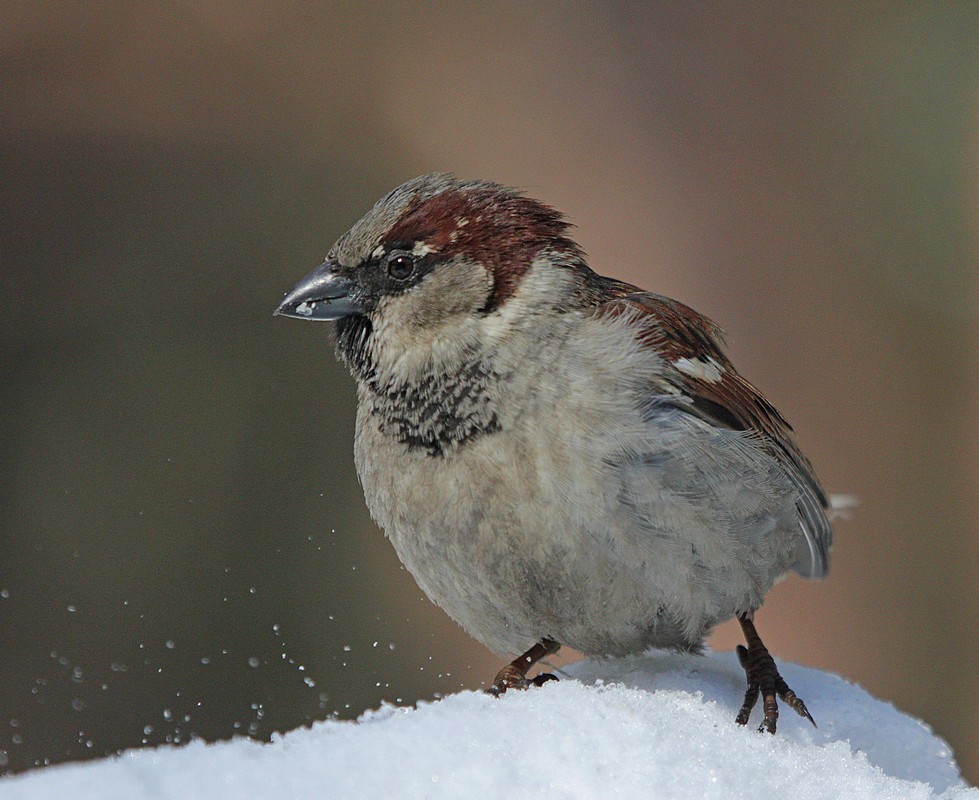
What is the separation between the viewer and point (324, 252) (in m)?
4.22

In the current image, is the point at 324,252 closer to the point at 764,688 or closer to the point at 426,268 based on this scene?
the point at 426,268

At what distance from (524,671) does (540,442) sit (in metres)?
0.49

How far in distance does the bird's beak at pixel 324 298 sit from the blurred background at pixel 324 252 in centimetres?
203

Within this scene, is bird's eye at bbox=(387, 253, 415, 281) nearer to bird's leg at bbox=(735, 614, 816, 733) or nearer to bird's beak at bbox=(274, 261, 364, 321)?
bird's beak at bbox=(274, 261, 364, 321)

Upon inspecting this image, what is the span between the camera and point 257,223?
435 cm

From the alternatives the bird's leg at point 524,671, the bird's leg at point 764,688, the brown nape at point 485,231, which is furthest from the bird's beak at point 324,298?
the bird's leg at point 764,688

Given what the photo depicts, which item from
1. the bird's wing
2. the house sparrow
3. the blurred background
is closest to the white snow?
the house sparrow

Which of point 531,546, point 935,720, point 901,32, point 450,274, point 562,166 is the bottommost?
point 935,720

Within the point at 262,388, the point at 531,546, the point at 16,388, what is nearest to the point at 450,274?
the point at 531,546

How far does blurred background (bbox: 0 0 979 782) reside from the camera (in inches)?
150

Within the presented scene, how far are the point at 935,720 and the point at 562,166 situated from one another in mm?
2727

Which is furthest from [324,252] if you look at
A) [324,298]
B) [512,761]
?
[512,761]

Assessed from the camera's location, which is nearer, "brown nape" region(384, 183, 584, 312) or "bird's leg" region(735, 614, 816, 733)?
"bird's leg" region(735, 614, 816, 733)

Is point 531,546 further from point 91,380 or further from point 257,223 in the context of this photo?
point 257,223
